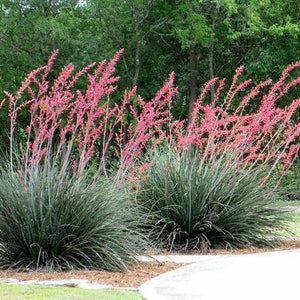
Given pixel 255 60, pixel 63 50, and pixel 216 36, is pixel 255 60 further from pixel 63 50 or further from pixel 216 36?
pixel 63 50

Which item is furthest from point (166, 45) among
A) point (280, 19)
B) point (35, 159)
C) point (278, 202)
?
point (35, 159)

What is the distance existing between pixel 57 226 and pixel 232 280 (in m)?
2.08

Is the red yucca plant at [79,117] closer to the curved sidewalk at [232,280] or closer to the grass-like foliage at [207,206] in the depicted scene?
the grass-like foliage at [207,206]

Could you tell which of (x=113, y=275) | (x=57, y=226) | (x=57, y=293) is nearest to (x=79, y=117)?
(x=57, y=226)

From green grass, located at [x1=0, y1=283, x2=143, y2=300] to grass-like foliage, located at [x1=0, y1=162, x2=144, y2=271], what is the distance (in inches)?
46.5

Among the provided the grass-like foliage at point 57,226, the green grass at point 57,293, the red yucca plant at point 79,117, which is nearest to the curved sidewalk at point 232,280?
the green grass at point 57,293

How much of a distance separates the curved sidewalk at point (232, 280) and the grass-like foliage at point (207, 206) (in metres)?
1.02

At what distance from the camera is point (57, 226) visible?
828cm

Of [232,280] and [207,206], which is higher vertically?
[207,206]

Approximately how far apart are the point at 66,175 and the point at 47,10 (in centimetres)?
2002

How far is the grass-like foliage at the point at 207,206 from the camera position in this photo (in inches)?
407

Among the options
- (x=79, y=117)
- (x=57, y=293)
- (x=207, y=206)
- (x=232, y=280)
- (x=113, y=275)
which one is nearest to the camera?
(x=57, y=293)

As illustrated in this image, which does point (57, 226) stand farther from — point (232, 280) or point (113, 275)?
point (232, 280)

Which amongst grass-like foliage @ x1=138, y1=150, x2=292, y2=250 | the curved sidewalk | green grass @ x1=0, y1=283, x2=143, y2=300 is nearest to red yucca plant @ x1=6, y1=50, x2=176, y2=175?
grass-like foliage @ x1=138, y1=150, x2=292, y2=250
